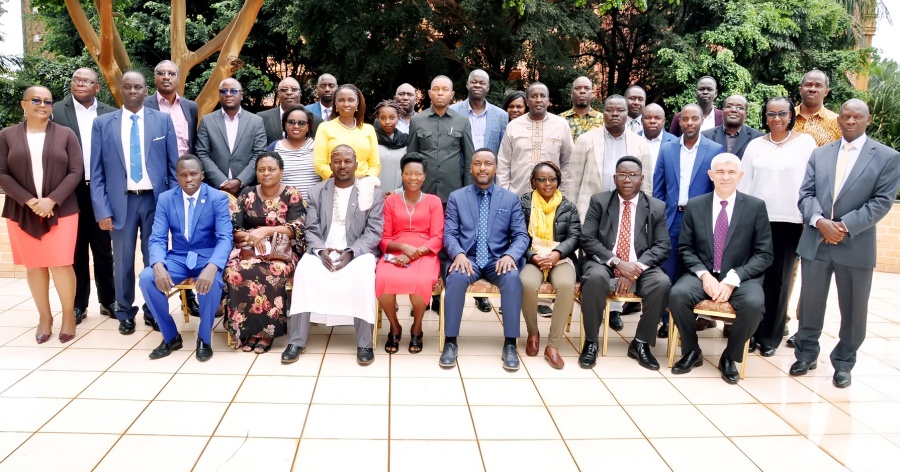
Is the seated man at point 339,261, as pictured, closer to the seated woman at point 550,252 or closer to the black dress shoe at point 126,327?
the seated woman at point 550,252

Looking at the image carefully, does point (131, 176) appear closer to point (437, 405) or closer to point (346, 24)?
point (437, 405)

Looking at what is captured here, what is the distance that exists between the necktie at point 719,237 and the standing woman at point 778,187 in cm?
39

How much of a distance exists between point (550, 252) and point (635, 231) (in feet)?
2.08

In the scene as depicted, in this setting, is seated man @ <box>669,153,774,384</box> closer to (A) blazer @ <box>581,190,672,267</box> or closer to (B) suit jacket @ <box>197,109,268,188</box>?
(A) blazer @ <box>581,190,672,267</box>

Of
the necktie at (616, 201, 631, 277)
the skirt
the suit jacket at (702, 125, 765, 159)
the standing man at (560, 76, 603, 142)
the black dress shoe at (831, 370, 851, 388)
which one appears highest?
the standing man at (560, 76, 603, 142)

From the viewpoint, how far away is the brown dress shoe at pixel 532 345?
14.5 ft

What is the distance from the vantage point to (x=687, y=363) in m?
4.20

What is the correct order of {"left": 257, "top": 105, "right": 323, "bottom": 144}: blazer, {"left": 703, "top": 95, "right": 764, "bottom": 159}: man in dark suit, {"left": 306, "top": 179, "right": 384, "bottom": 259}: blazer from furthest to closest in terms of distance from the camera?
{"left": 257, "top": 105, "right": 323, "bottom": 144}: blazer → {"left": 703, "top": 95, "right": 764, "bottom": 159}: man in dark suit → {"left": 306, "top": 179, "right": 384, "bottom": 259}: blazer

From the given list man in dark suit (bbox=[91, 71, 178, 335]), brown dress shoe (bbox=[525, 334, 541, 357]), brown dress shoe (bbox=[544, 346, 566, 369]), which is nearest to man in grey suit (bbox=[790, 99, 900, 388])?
brown dress shoe (bbox=[544, 346, 566, 369])

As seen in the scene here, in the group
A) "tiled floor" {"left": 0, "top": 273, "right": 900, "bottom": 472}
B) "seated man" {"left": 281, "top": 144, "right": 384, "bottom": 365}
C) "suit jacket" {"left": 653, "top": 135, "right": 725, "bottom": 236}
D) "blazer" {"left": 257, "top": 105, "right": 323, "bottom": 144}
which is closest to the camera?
"tiled floor" {"left": 0, "top": 273, "right": 900, "bottom": 472}

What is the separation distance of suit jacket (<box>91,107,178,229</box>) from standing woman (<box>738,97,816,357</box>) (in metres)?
4.36

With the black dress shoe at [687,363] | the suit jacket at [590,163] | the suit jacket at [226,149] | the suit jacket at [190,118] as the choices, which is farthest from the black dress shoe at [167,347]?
the black dress shoe at [687,363]

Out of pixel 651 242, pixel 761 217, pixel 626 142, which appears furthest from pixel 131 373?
pixel 761 217

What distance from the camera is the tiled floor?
296cm
